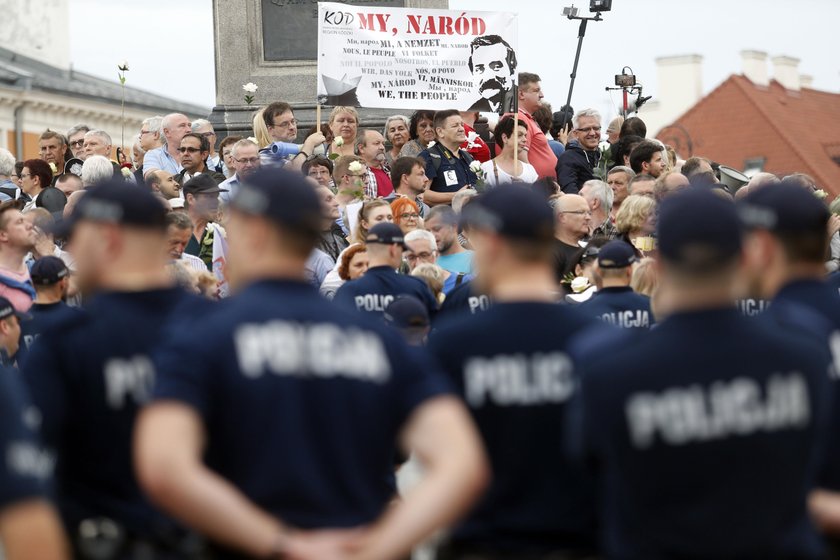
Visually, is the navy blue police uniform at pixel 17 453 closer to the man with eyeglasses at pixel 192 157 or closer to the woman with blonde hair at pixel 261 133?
the man with eyeglasses at pixel 192 157

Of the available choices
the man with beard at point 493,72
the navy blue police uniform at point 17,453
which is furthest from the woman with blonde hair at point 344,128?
the navy blue police uniform at point 17,453

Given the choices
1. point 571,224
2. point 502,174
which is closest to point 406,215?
point 571,224

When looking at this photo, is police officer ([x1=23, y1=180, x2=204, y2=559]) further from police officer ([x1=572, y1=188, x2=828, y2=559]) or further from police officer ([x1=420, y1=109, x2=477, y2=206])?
police officer ([x1=420, y1=109, x2=477, y2=206])

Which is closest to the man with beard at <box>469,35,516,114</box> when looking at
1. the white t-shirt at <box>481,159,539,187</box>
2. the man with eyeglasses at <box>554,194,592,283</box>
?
the white t-shirt at <box>481,159,539,187</box>

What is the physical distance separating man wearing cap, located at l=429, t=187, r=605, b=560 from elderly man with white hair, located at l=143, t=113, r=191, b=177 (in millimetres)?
10490

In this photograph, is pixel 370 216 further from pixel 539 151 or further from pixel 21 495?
pixel 21 495

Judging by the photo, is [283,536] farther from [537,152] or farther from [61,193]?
[537,152]

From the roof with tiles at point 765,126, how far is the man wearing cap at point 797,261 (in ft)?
181

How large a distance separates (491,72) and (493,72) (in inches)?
0.7

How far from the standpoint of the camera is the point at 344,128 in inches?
607

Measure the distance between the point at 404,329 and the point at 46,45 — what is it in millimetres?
55666

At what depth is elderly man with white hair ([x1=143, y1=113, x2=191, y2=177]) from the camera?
15.5 metres

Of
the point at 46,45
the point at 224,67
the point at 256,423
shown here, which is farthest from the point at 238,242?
the point at 46,45

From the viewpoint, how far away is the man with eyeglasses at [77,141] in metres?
16.5
